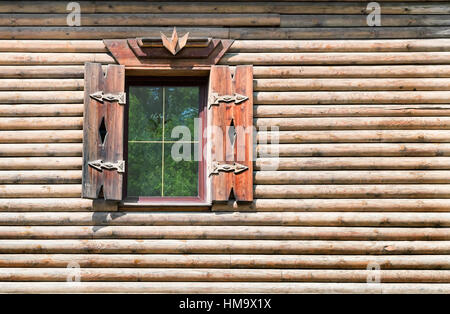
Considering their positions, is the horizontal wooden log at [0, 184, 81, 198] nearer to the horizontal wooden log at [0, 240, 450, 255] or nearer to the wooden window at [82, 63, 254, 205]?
the wooden window at [82, 63, 254, 205]

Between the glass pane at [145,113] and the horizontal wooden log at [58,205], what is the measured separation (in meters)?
0.89

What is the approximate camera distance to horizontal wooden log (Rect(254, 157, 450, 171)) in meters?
5.13

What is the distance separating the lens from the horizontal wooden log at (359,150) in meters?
5.16

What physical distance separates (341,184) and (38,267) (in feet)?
11.7

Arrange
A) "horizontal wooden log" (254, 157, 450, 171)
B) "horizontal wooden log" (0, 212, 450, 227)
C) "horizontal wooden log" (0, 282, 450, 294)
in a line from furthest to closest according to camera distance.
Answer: "horizontal wooden log" (254, 157, 450, 171)
"horizontal wooden log" (0, 212, 450, 227)
"horizontal wooden log" (0, 282, 450, 294)

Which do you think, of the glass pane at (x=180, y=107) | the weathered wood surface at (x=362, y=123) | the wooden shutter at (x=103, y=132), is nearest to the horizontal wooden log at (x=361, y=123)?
the weathered wood surface at (x=362, y=123)

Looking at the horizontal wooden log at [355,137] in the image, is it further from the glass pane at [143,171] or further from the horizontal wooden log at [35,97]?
the horizontal wooden log at [35,97]

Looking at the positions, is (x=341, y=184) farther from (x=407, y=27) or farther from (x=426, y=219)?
(x=407, y=27)

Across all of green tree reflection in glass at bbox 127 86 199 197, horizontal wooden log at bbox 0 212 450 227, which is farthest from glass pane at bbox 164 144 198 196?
horizontal wooden log at bbox 0 212 450 227

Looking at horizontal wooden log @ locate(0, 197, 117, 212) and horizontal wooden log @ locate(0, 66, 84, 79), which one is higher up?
horizontal wooden log @ locate(0, 66, 84, 79)

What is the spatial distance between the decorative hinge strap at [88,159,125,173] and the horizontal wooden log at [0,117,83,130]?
522 mm

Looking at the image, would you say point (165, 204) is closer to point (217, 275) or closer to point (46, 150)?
point (217, 275)

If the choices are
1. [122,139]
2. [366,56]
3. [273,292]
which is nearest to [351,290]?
[273,292]

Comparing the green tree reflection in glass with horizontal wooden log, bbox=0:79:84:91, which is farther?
the green tree reflection in glass
